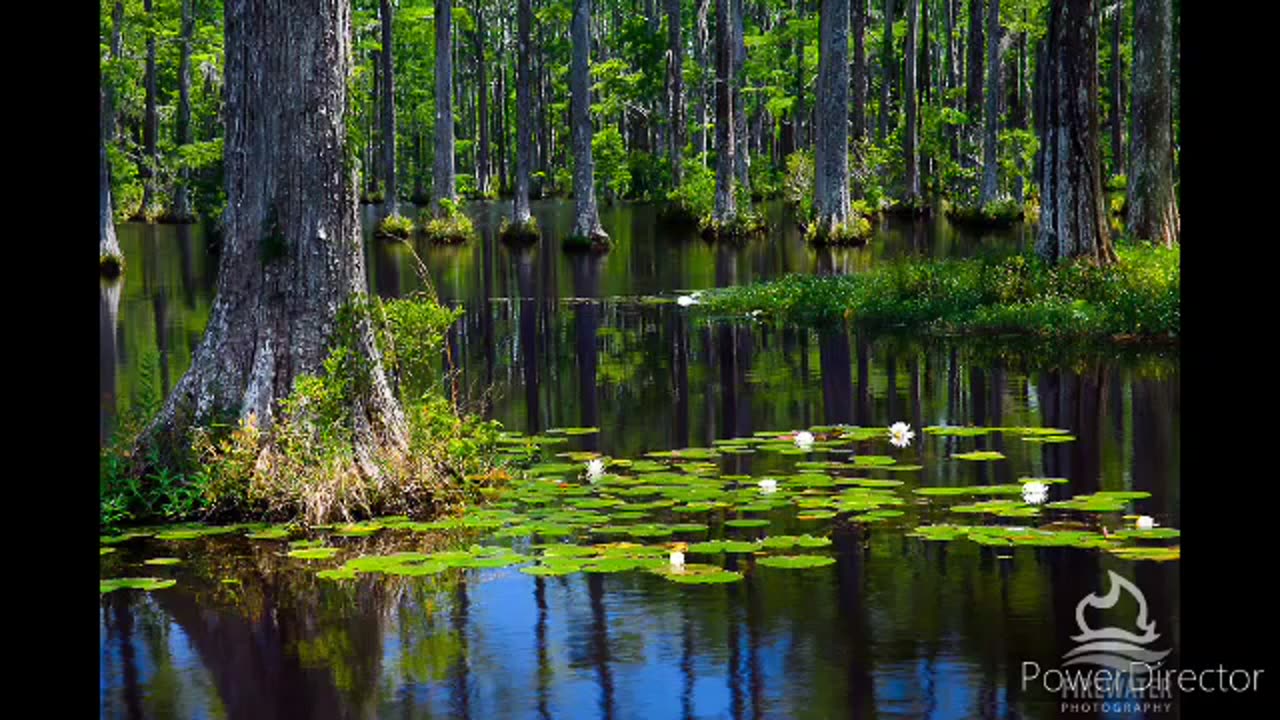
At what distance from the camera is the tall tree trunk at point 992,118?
45375mm

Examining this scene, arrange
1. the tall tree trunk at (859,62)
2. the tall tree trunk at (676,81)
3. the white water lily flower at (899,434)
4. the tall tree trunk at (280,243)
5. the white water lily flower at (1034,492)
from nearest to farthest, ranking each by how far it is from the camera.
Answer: the white water lily flower at (1034,492)
the tall tree trunk at (280,243)
the white water lily flower at (899,434)
the tall tree trunk at (676,81)
the tall tree trunk at (859,62)

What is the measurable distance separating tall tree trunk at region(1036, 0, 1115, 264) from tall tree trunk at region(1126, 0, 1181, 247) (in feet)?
15.7

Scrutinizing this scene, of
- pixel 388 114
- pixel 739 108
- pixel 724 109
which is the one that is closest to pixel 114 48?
pixel 388 114

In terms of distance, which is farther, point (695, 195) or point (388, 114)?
point (388, 114)

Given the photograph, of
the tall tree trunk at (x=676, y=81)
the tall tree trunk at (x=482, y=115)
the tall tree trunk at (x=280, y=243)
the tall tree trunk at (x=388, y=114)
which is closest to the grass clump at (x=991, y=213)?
the tall tree trunk at (x=676, y=81)

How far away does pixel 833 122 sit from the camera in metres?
35.2

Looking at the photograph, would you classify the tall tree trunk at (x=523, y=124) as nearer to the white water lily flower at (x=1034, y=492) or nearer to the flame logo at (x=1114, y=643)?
the white water lily flower at (x=1034, y=492)

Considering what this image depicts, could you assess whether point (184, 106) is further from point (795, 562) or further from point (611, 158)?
point (795, 562)

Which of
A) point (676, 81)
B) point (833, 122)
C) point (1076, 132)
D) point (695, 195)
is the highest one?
point (676, 81)

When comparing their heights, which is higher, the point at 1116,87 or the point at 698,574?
the point at 1116,87

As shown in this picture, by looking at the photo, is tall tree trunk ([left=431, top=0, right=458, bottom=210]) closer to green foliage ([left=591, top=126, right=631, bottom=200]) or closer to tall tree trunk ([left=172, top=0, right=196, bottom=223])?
green foliage ([left=591, top=126, right=631, bottom=200])

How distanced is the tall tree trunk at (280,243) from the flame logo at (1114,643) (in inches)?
183

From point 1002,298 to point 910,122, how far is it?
29.7 metres
